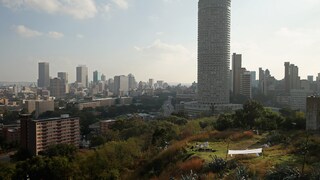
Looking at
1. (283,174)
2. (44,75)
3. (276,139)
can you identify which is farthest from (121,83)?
(283,174)

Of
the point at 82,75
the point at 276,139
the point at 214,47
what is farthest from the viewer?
the point at 82,75

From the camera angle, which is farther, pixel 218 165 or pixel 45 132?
pixel 45 132

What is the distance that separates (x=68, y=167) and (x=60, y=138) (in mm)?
15842

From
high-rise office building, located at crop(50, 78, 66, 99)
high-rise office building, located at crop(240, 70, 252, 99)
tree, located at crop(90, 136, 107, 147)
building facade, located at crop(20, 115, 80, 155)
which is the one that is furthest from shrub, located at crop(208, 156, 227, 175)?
high-rise office building, located at crop(50, 78, 66, 99)

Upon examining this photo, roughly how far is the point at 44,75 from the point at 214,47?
120076 millimetres

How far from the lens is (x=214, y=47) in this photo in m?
48.5

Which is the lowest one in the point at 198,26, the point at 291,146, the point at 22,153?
the point at 22,153

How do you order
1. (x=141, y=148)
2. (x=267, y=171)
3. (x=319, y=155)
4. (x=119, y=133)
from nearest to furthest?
(x=267, y=171) < (x=319, y=155) < (x=141, y=148) < (x=119, y=133)

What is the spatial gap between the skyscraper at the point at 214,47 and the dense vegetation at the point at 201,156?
25144mm

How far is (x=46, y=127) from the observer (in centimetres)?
2952

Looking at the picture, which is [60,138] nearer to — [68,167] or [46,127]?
[46,127]

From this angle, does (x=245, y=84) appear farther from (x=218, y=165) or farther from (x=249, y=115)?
(x=218, y=165)

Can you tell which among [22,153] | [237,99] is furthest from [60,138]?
[237,99]

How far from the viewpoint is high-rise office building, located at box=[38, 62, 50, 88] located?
150 meters
